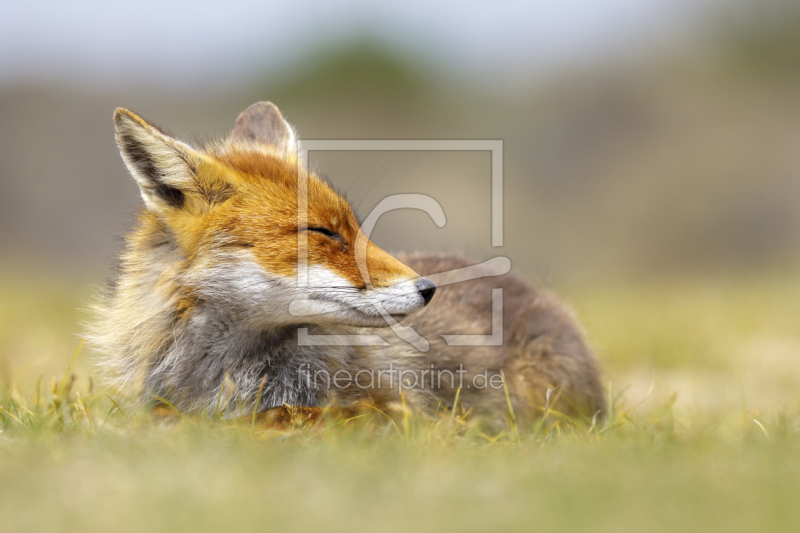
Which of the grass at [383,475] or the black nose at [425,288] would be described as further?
the black nose at [425,288]

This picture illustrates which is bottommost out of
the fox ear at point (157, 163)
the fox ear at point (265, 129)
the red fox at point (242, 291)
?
the red fox at point (242, 291)

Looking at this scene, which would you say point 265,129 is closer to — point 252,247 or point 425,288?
point 252,247

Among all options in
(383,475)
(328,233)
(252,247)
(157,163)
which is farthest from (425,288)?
(157,163)

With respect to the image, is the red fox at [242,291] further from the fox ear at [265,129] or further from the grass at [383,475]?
the fox ear at [265,129]

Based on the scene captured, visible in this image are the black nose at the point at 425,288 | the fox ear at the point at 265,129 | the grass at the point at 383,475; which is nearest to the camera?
the grass at the point at 383,475

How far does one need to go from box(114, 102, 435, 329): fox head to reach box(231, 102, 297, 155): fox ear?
44.7 inches

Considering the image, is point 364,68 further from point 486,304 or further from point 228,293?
point 228,293

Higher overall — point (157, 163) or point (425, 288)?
point (157, 163)

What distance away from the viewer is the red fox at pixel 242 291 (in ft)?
12.6

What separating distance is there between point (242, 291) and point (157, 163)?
2.98 feet

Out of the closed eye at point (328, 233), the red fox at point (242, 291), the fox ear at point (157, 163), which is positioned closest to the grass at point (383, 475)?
the red fox at point (242, 291)

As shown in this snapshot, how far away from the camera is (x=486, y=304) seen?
5668mm

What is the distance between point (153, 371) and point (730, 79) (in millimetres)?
17565

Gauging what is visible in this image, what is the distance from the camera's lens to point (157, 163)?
12.7 feet
